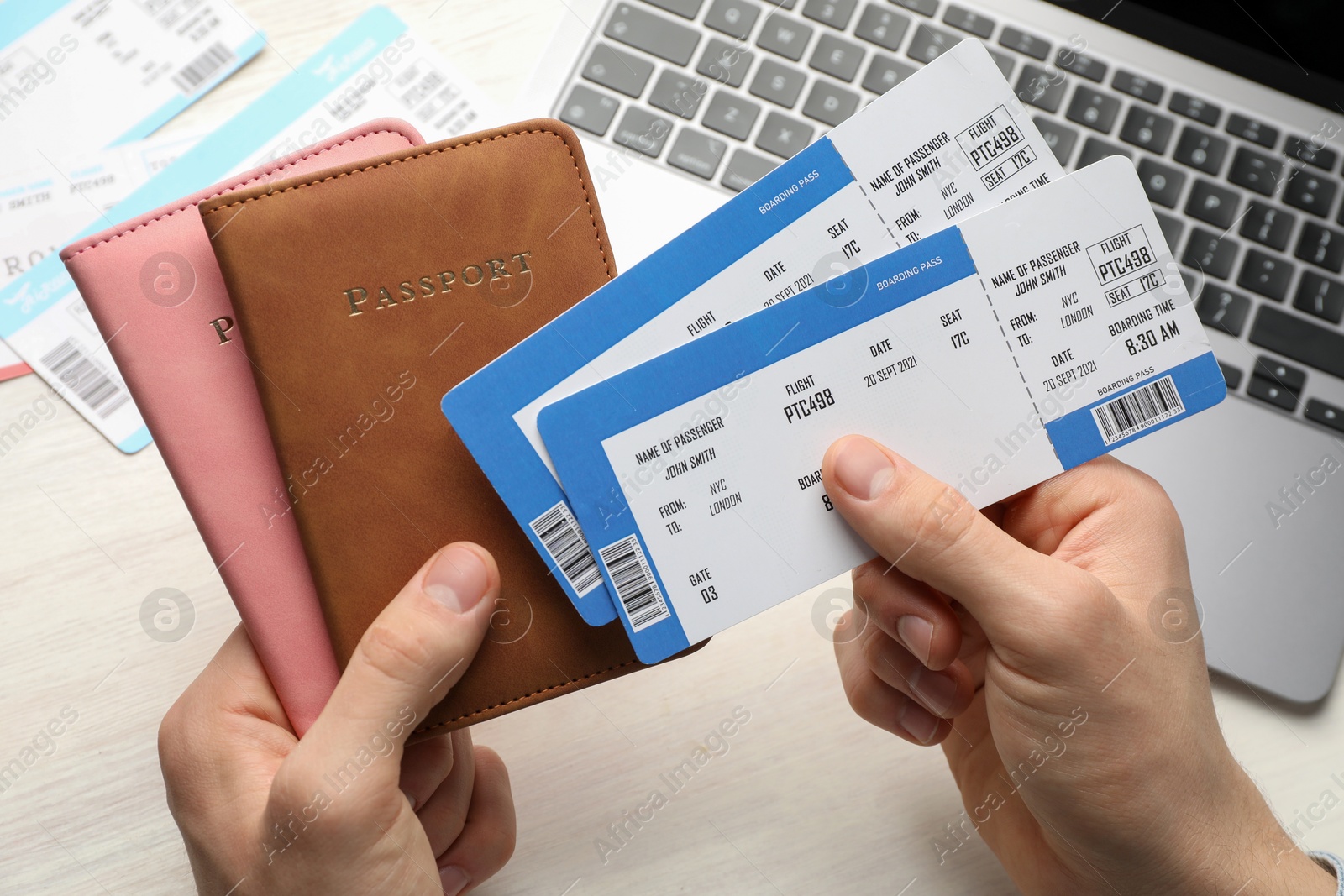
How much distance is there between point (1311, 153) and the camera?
774 millimetres

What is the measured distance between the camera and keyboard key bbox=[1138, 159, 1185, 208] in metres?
0.76

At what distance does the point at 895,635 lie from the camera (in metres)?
0.65

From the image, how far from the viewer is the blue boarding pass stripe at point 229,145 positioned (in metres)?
0.77

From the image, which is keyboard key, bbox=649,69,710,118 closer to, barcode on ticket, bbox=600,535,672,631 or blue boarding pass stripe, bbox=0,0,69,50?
barcode on ticket, bbox=600,535,672,631

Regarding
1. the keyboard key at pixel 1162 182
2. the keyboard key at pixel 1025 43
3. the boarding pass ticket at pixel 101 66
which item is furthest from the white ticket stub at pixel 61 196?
the keyboard key at pixel 1162 182

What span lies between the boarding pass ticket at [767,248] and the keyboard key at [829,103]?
19 cm

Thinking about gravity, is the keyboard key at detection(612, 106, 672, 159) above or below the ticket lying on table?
above

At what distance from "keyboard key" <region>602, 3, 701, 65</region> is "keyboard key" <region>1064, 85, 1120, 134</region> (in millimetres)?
349

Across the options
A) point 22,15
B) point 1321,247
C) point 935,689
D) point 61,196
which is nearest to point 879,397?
point 935,689

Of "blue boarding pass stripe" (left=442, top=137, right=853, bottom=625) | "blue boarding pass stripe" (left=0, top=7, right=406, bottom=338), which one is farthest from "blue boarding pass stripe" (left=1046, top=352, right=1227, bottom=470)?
"blue boarding pass stripe" (left=0, top=7, right=406, bottom=338)

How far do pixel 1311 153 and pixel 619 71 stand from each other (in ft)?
2.08

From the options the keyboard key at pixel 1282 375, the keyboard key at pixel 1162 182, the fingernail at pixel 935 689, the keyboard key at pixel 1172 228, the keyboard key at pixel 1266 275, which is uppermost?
the keyboard key at pixel 1162 182

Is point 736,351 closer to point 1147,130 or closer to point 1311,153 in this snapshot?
point 1147,130

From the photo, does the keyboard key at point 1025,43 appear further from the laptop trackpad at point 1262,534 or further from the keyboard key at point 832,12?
the laptop trackpad at point 1262,534
